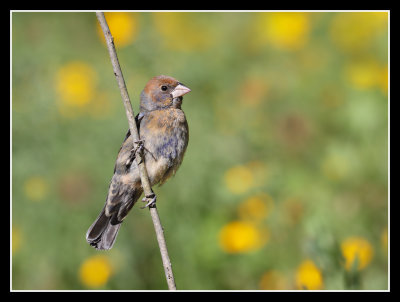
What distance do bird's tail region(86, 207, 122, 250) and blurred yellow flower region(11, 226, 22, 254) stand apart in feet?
3.64

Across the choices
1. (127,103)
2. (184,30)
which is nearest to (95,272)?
(127,103)

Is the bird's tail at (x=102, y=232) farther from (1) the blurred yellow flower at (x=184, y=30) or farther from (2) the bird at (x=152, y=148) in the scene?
(1) the blurred yellow flower at (x=184, y=30)

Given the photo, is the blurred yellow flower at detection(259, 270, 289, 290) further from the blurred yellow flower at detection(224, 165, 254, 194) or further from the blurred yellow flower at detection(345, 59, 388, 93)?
the blurred yellow flower at detection(345, 59, 388, 93)

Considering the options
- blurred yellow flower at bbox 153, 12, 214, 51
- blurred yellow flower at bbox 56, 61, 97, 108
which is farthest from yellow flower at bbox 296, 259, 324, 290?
blurred yellow flower at bbox 153, 12, 214, 51

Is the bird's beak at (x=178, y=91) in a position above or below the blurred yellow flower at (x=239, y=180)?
above

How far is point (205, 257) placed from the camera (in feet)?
13.8

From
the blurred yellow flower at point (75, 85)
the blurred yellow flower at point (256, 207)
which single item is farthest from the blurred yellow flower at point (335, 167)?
the blurred yellow flower at point (75, 85)

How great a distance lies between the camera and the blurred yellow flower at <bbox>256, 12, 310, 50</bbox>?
5.44 metres

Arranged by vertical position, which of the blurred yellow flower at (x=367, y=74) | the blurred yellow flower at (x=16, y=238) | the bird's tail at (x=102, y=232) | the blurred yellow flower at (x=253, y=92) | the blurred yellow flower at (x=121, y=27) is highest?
the blurred yellow flower at (x=121, y=27)

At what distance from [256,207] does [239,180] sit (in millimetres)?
265

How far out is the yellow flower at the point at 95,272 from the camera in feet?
12.6

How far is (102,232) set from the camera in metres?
3.34

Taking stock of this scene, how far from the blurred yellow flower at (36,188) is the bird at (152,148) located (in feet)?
3.99

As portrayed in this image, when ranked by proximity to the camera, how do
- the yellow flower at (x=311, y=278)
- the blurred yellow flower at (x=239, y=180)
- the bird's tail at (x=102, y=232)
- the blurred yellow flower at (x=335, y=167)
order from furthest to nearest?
the blurred yellow flower at (x=335, y=167)
the blurred yellow flower at (x=239, y=180)
the bird's tail at (x=102, y=232)
the yellow flower at (x=311, y=278)
